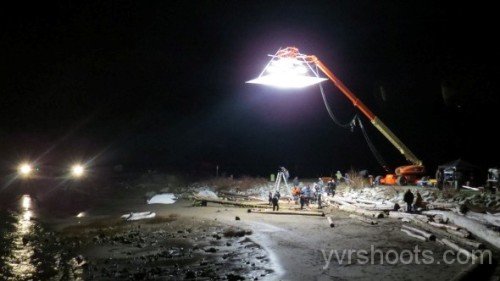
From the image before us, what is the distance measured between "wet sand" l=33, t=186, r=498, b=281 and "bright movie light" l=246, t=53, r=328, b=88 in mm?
7609

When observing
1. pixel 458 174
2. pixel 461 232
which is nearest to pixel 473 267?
pixel 461 232

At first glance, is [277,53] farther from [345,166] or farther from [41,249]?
[345,166]

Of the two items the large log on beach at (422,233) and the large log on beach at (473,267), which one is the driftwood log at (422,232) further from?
the large log on beach at (473,267)

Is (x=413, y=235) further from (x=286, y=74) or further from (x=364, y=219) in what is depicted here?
(x=286, y=74)

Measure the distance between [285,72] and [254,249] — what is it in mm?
11400

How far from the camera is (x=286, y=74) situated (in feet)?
73.2

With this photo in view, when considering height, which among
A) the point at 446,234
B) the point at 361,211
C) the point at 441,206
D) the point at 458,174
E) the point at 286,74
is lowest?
the point at 446,234

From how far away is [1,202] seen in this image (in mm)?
33906

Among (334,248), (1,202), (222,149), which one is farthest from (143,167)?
(334,248)

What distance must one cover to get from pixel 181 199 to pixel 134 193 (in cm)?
862

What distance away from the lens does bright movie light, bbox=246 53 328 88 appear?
72.5 feet

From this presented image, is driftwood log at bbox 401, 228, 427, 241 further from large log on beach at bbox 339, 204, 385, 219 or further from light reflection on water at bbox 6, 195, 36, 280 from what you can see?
light reflection on water at bbox 6, 195, 36, 280

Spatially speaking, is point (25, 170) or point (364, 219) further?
point (25, 170)

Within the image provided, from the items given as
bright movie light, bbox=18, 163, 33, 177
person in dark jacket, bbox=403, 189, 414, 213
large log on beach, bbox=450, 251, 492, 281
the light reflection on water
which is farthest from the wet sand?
bright movie light, bbox=18, 163, 33, 177
